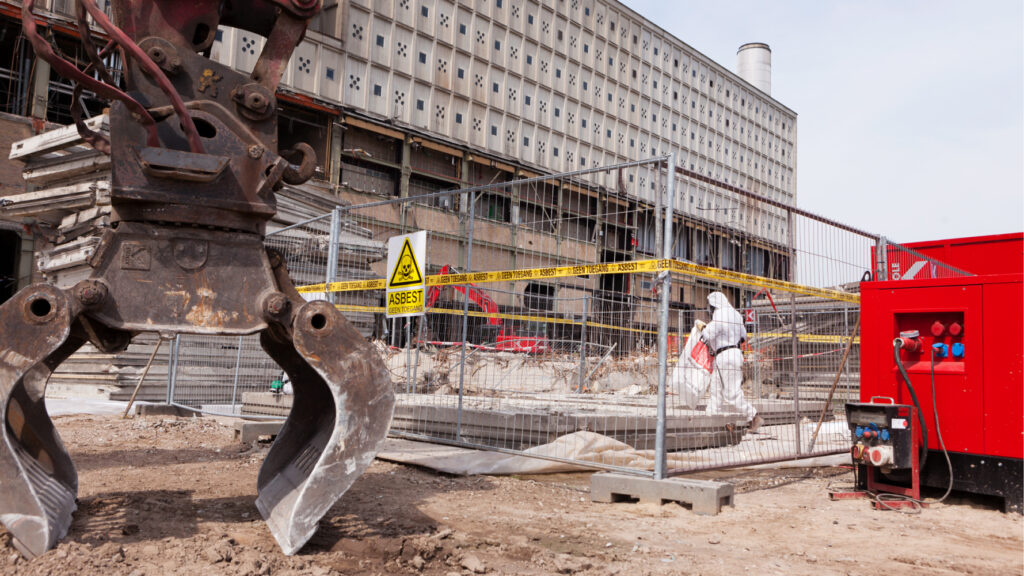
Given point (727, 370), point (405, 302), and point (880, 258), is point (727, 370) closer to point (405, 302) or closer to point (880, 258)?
point (880, 258)

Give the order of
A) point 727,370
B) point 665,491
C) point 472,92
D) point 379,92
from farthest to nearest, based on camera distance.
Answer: point 472,92 < point 379,92 < point 727,370 < point 665,491

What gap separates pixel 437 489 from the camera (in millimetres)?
5297

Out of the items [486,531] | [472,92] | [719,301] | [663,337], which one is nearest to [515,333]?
[719,301]

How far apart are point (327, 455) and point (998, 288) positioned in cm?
465

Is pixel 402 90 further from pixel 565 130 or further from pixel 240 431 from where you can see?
pixel 240 431

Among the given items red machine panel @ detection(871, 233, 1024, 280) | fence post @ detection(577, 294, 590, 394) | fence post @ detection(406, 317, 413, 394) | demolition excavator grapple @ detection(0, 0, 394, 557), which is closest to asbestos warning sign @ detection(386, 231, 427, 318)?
fence post @ detection(406, 317, 413, 394)

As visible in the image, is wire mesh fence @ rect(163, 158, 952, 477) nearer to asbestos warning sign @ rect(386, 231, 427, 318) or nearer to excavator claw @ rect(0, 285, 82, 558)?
asbestos warning sign @ rect(386, 231, 427, 318)

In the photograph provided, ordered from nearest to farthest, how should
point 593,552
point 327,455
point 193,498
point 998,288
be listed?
point 327,455 < point 593,552 < point 193,498 < point 998,288

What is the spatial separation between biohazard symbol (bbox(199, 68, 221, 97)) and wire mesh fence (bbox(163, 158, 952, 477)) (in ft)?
9.41

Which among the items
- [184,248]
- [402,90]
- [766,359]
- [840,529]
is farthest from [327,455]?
[402,90]

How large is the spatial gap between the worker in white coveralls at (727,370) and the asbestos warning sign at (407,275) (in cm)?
365

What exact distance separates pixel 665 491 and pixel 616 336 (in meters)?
6.12

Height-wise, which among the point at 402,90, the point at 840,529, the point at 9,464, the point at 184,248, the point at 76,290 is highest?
the point at 402,90

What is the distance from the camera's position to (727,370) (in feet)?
28.4
